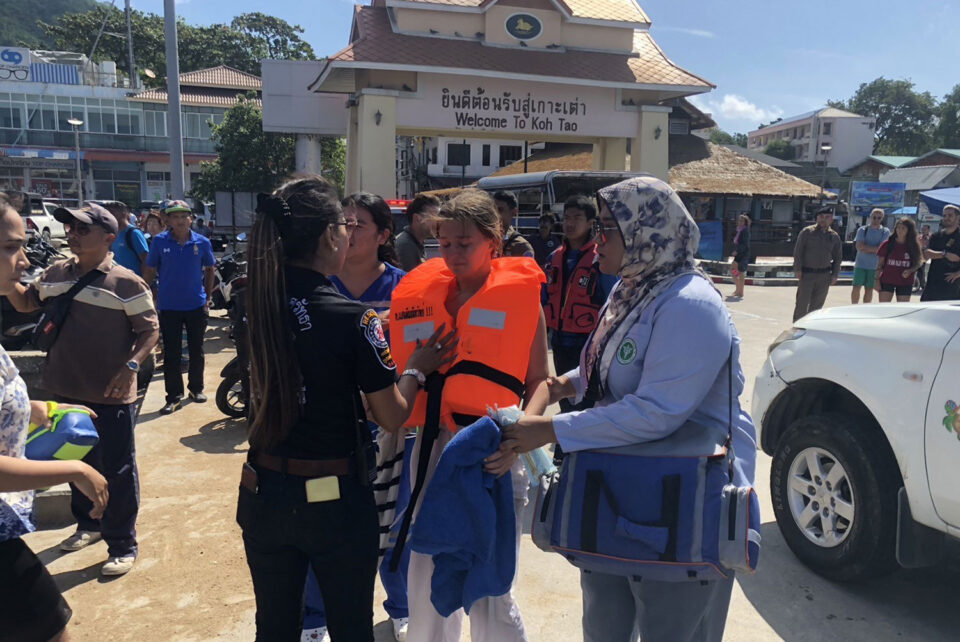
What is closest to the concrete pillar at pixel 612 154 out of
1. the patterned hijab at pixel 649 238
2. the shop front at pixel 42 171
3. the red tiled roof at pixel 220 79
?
the patterned hijab at pixel 649 238

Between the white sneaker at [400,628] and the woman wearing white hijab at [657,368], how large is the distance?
49.2 inches

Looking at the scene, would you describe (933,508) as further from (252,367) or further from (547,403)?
(252,367)

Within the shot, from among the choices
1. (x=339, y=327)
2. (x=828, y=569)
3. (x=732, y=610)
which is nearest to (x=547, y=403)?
(x=339, y=327)

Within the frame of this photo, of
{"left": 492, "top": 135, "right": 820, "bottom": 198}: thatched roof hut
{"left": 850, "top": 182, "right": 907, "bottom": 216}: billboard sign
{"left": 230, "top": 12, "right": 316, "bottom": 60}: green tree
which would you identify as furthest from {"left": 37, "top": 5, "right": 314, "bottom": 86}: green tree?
{"left": 850, "top": 182, "right": 907, "bottom": 216}: billboard sign

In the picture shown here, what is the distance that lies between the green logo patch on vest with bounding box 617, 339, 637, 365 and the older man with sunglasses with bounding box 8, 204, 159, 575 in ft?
9.28

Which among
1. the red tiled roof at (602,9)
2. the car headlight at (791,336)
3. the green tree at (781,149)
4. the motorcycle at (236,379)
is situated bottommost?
the motorcycle at (236,379)

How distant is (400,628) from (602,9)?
42.3 ft

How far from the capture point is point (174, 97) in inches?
413

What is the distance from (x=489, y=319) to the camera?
246 centimetres

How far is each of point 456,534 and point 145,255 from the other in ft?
20.3

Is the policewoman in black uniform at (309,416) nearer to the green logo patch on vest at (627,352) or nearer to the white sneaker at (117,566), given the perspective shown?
the green logo patch on vest at (627,352)

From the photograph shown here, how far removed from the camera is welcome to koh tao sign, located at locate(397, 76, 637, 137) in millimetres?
12188

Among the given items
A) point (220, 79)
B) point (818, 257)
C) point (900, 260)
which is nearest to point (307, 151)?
point (818, 257)

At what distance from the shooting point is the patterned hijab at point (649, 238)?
1.95 metres
